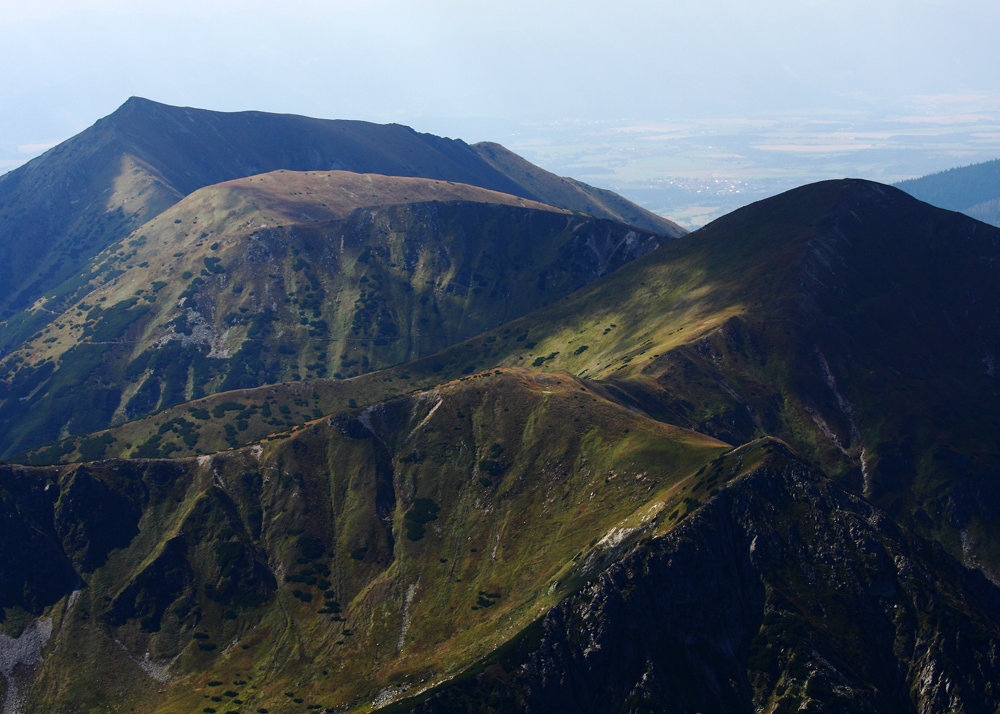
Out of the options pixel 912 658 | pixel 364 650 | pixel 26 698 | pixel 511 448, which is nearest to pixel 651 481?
pixel 511 448

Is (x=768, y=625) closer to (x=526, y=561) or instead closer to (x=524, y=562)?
(x=526, y=561)

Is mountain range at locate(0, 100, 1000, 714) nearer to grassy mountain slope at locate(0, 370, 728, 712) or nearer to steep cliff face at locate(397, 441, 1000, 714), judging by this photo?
steep cliff face at locate(397, 441, 1000, 714)

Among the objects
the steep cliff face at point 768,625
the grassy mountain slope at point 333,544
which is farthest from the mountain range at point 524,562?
the grassy mountain slope at point 333,544

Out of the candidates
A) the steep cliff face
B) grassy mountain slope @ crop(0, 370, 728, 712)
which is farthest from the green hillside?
grassy mountain slope @ crop(0, 370, 728, 712)

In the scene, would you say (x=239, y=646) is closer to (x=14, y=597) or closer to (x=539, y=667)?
(x=14, y=597)

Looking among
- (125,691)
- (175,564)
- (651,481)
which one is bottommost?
(125,691)

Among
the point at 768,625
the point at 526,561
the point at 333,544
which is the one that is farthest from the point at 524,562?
the point at 768,625
